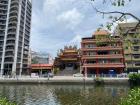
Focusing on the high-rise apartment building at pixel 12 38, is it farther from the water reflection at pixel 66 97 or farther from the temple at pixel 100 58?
the water reflection at pixel 66 97

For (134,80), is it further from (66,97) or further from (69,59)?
(69,59)

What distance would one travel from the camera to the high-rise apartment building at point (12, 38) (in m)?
123

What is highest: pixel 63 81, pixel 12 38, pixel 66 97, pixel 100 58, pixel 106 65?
pixel 12 38

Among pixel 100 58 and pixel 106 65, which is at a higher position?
pixel 100 58

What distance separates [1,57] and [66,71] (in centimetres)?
3845

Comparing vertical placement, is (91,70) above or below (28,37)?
below

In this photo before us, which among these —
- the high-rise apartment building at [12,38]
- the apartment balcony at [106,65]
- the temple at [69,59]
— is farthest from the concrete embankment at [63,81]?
→ the high-rise apartment building at [12,38]

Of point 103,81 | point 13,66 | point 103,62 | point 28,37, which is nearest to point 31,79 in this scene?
point 103,81

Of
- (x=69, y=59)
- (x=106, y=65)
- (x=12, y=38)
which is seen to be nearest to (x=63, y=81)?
(x=106, y=65)

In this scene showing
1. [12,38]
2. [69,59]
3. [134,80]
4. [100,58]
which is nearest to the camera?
[134,80]

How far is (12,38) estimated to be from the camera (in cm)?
12488

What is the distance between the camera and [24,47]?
13588cm

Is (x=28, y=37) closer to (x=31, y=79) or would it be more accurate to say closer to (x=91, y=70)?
(x=91, y=70)

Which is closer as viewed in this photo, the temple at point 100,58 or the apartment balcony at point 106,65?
the apartment balcony at point 106,65
